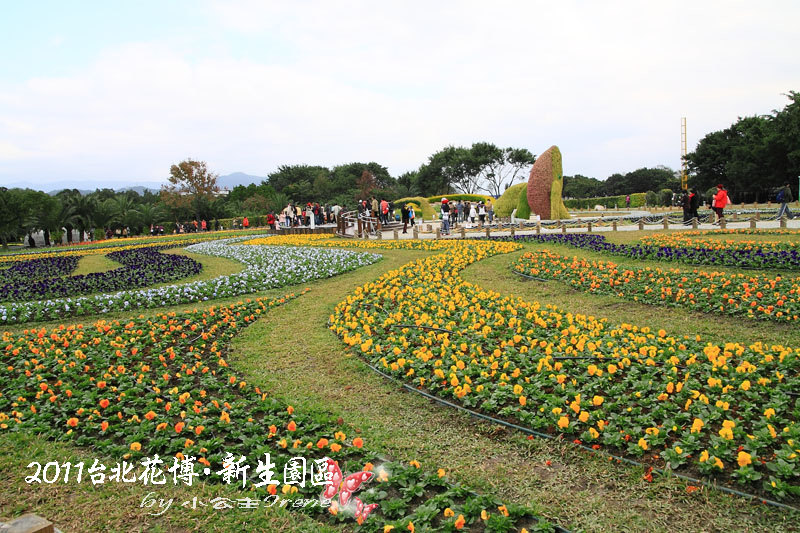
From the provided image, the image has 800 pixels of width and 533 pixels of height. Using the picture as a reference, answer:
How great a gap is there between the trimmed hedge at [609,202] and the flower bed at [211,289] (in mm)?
45138

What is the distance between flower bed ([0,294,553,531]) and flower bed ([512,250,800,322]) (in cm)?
567

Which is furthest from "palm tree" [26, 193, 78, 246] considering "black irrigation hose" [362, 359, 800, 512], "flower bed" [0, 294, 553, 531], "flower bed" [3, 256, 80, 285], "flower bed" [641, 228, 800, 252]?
"flower bed" [641, 228, 800, 252]

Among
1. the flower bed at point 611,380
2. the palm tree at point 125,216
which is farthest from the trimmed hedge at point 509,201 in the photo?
the palm tree at point 125,216

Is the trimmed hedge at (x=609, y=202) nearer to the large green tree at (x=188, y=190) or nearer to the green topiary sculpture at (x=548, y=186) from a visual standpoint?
the green topiary sculpture at (x=548, y=186)

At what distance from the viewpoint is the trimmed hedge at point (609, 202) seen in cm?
5094

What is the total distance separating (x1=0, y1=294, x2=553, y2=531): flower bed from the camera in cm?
302

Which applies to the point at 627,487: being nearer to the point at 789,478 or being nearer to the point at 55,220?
the point at 789,478

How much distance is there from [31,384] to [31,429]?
1.36 meters

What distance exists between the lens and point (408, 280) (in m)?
9.74

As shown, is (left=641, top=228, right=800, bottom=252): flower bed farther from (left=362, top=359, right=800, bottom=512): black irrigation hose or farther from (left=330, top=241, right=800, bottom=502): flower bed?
(left=362, top=359, right=800, bottom=512): black irrigation hose

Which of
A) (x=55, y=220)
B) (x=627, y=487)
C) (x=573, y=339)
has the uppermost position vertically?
(x=55, y=220)

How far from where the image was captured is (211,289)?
1000 cm

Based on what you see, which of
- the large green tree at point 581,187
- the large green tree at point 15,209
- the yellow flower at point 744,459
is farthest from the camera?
the large green tree at point 581,187

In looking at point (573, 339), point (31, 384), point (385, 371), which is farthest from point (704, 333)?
point (31, 384)
